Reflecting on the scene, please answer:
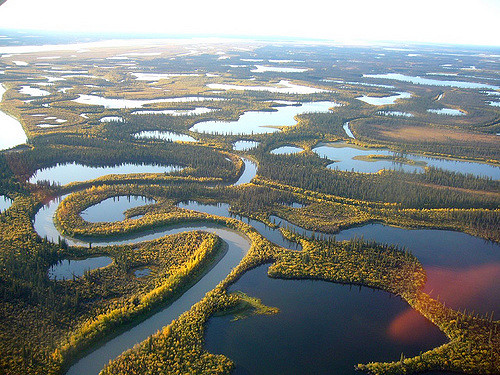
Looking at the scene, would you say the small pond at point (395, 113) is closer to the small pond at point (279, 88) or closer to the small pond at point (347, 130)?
the small pond at point (347, 130)

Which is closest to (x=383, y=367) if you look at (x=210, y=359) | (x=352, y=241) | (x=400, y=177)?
(x=210, y=359)

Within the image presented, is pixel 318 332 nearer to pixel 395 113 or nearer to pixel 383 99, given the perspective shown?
pixel 395 113

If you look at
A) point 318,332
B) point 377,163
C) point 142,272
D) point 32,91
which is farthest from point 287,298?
point 32,91

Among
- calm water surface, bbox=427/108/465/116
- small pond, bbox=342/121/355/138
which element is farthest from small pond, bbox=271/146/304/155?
calm water surface, bbox=427/108/465/116

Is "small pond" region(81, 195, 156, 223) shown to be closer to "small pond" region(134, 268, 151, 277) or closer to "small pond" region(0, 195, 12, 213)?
"small pond" region(0, 195, 12, 213)

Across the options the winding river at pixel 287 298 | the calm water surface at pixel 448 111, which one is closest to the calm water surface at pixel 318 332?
the winding river at pixel 287 298

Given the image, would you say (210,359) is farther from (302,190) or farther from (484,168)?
(484,168)
